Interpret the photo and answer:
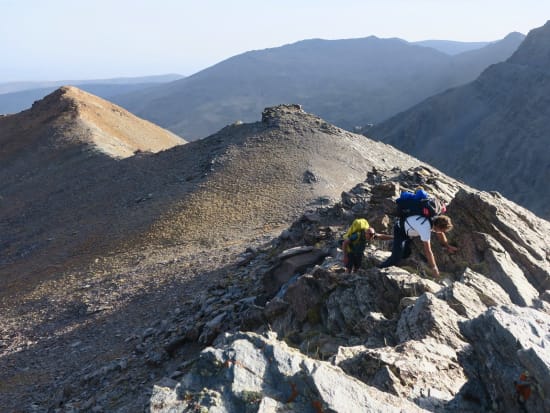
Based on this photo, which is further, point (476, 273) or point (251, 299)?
point (251, 299)

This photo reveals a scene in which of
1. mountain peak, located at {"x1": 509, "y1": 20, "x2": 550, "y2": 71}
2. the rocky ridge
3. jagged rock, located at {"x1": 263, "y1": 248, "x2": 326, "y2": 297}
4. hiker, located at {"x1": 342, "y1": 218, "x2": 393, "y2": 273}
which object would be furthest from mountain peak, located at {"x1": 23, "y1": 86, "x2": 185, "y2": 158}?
mountain peak, located at {"x1": 509, "y1": 20, "x2": 550, "y2": 71}

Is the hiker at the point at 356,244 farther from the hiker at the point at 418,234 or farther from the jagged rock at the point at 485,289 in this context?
the jagged rock at the point at 485,289

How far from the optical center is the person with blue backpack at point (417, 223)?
39.7ft

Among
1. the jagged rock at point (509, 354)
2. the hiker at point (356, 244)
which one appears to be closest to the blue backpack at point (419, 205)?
the hiker at point (356, 244)

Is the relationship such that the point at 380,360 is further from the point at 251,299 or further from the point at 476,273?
the point at 251,299

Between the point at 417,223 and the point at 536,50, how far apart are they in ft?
363

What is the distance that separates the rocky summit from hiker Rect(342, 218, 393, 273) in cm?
47

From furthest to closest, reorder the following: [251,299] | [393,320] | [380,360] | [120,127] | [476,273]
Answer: [120,127], [251,299], [476,273], [393,320], [380,360]

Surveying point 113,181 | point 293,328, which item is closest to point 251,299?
point 293,328

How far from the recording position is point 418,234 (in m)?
12.2

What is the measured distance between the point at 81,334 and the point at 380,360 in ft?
45.8

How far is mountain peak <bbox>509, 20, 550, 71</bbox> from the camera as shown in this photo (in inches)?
4040

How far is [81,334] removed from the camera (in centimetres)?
1916

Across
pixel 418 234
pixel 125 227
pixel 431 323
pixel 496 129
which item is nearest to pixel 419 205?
pixel 418 234
